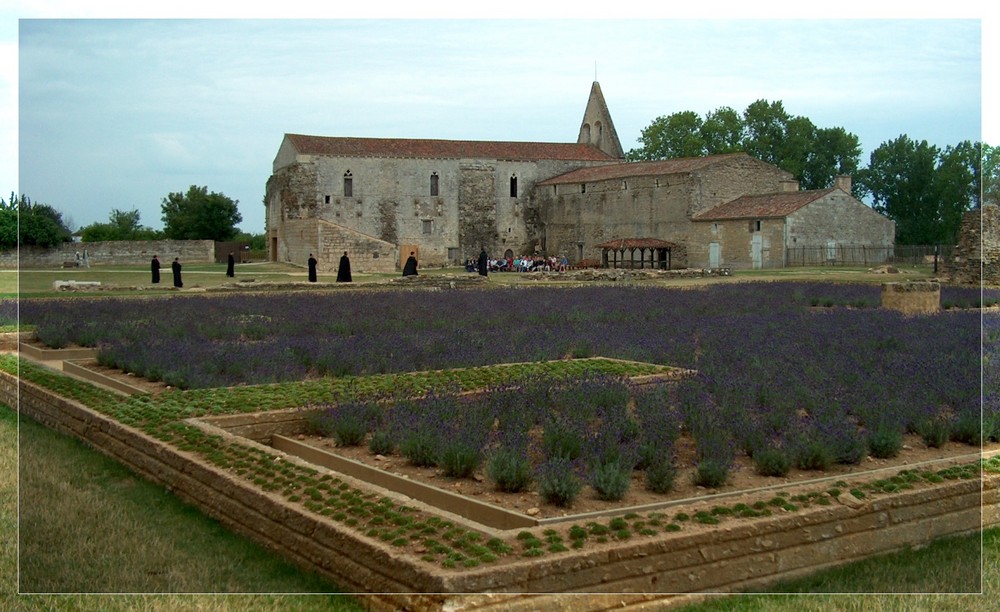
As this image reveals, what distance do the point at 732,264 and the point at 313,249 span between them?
20.2m

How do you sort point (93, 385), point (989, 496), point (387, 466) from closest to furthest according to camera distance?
point (989, 496) < point (387, 466) < point (93, 385)

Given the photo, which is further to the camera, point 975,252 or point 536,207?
point 536,207

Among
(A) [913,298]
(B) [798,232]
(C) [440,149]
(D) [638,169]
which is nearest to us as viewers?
(A) [913,298]

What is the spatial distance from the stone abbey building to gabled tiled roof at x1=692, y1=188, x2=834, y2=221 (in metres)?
0.08

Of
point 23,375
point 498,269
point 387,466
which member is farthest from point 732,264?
point 387,466

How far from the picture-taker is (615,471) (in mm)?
6617

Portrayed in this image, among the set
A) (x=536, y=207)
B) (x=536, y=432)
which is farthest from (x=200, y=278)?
(x=536, y=432)

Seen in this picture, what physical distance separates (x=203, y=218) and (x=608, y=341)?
55.8 meters

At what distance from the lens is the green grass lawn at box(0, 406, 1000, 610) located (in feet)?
18.5

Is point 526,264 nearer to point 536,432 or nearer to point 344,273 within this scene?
point 344,273

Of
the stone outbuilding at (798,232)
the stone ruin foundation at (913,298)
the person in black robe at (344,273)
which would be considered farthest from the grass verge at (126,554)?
the stone outbuilding at (798,232)

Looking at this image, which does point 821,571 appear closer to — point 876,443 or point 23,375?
point 876,443

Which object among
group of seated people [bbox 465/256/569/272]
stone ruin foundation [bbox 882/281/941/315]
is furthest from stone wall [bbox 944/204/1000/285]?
group of seated people [bbox 465/256/569/272]

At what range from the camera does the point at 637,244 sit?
5184cm
